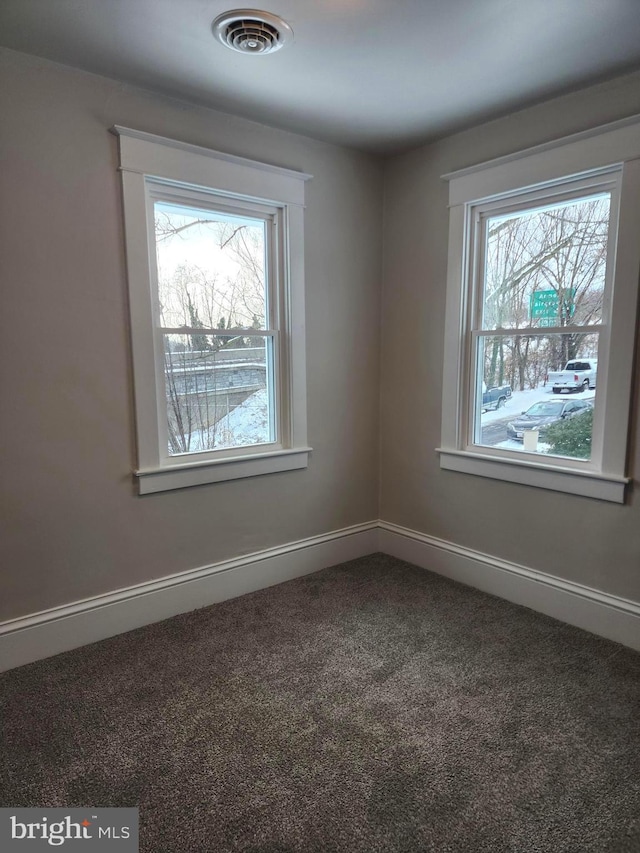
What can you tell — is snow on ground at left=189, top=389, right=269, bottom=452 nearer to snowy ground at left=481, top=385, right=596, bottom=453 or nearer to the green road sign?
snowy ground at left=481, top=385, right=596, bottom=453

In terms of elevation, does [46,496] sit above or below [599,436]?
below

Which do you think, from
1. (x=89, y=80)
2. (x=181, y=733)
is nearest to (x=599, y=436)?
(x=181, y=733)

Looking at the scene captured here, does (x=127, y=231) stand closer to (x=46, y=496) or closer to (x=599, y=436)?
(x=46, y=496)

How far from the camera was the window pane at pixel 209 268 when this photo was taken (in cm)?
259

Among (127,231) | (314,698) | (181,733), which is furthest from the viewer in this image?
(127,231)

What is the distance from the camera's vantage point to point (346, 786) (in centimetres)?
162

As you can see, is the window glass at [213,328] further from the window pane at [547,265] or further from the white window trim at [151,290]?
the window pane at [547,265]

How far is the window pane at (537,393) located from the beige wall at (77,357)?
4.35ft

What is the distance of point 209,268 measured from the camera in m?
2.72

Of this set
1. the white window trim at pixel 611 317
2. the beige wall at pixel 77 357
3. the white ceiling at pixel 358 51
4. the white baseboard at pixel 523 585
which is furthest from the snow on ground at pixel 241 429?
the white ceiling at pixel 358 51

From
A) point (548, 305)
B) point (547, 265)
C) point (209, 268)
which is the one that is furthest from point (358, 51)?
point (548, 305)

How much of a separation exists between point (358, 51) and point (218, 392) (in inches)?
65.4

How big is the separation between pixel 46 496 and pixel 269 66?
6.80 feet

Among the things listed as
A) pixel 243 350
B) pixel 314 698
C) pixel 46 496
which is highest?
Answer: pixel 243 350
